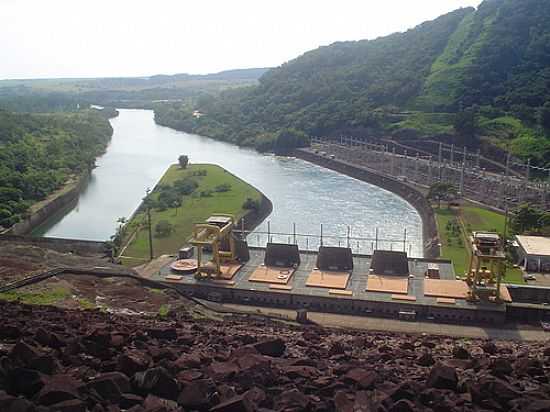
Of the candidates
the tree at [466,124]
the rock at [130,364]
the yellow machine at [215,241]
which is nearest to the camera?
the rock at [130,364]

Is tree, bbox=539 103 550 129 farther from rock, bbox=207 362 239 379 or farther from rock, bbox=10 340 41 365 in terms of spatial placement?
rock, bbox=10 340 41 365

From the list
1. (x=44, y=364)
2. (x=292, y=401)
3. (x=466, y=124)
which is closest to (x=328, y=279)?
(x=292, y=401)

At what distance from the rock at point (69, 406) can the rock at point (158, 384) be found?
105 cm

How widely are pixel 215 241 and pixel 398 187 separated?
27.5 m

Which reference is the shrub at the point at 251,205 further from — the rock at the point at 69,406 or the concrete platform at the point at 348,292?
the rock at the point at 69,406

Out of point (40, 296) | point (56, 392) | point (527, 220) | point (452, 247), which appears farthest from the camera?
point (527, 220)

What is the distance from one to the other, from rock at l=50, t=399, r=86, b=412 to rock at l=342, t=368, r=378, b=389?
3576 millimetres

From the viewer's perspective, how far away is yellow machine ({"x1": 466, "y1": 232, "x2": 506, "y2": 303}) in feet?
66.8

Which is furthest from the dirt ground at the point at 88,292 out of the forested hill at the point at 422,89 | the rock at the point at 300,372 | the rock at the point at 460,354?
the forested hill at the point at 422,89

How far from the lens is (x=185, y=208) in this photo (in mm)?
38000

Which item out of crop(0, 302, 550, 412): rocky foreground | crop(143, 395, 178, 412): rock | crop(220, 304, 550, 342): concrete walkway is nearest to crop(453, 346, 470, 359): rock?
crop(0, 302, 550, 412): rocky foreground

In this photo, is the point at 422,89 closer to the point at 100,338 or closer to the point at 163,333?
the point at 163,333

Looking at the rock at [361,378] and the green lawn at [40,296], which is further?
the green lawn at [40,296]

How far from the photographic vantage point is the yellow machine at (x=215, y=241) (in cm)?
2272
